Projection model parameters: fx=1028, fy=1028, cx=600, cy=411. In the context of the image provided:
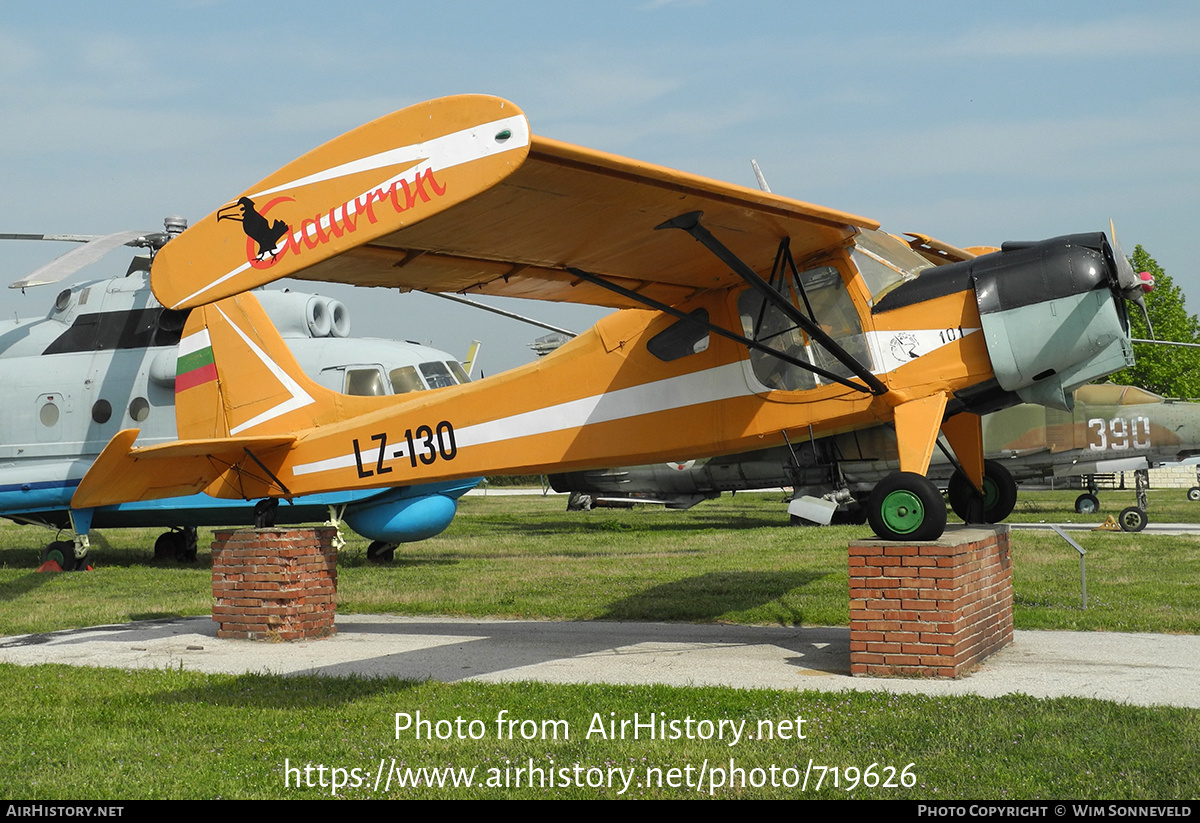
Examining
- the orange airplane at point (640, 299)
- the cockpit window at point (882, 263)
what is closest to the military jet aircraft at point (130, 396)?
the orange airplane at point (640, 299)

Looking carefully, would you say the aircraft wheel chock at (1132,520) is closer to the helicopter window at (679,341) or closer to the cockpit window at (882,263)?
the cockpit window at (882,263)

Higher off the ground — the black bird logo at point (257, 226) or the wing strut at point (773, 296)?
the black bird logo at point (257, 226)

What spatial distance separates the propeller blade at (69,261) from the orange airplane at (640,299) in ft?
18.7

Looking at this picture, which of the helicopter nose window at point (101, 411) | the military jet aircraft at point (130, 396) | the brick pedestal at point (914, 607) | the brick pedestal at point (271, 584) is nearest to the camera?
the brick pedestal at point (914, 607)

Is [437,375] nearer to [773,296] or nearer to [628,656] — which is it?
[628,656]

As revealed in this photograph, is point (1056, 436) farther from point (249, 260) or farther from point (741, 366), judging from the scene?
point (249, 260)

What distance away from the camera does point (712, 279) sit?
25.1 ft

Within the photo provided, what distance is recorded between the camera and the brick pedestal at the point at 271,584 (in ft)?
29.8

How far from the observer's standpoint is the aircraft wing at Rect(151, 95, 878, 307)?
4.83 meters

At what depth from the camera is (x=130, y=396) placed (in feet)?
52.6

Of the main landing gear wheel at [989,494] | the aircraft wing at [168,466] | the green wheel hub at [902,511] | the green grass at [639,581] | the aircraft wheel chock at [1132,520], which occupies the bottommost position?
the aircraft wheel chock at [1132,520]

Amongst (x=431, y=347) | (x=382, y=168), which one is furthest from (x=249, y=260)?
(x=431, y=347)

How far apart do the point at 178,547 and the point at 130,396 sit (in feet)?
9.67

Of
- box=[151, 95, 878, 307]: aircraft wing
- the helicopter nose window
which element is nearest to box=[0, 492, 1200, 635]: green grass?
the helicopter nose window
